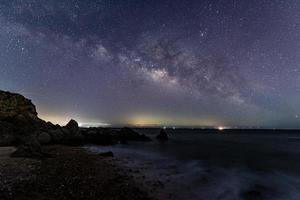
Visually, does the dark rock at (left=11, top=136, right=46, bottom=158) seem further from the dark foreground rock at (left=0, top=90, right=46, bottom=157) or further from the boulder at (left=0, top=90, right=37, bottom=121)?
the boulder at (left=0, top=90, right=37, bottom=121)

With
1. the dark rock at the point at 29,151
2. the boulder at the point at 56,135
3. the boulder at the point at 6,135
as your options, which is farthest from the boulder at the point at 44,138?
the dark rock at the point at 29,151

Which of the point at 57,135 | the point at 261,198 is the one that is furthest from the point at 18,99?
the point at 261,198

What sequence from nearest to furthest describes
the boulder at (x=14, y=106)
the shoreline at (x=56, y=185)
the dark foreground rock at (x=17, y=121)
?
1. the shoreline at (x=56, y=185)
2. the dark foreground rock at (x=17, y=121)
3. the boulder at (x=14, y=106)

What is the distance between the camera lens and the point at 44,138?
33.8 metres

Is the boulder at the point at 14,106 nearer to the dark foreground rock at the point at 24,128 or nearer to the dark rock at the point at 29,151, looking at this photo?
the dark foreground rock at the point at 24,128

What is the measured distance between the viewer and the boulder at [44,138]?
108 feet

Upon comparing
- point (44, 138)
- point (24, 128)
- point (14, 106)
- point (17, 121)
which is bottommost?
point (44, 138)

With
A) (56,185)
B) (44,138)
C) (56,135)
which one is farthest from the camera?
(56,135)

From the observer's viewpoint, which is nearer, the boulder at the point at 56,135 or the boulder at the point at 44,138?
the boulder at the point at 44,138

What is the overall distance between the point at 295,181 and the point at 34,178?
2064cm

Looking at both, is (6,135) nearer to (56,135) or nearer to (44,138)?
(44,138)

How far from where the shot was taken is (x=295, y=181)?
20688mm

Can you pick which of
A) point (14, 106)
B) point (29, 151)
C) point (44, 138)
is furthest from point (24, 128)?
point (29, 151)

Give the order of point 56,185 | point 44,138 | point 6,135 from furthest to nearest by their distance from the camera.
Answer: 1. point 44,138
2. point 6,135
3. point 56,185
